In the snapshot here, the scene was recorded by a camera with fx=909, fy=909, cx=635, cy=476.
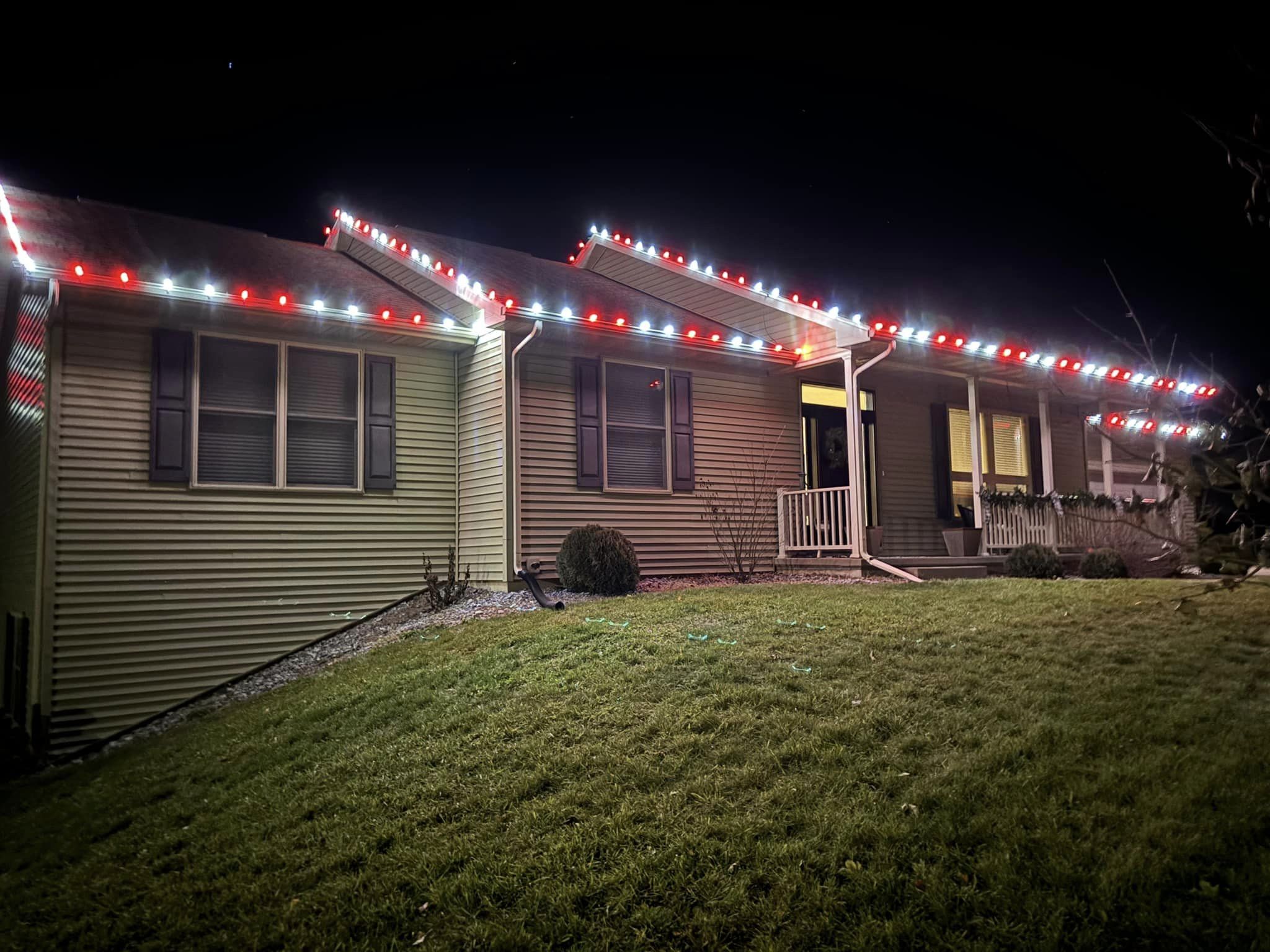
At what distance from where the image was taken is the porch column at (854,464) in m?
10.7

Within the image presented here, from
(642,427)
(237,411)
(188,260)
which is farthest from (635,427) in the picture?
(188,260)

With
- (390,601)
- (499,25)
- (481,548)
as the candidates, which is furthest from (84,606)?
(499,25)

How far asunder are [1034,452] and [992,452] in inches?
31.4

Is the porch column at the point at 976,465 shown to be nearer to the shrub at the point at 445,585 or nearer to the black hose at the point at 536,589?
the black hose at the point at 536,589

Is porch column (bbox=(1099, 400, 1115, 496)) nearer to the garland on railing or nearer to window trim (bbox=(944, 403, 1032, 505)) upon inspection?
the garland on railing

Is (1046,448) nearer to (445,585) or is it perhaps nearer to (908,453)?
(908,453)

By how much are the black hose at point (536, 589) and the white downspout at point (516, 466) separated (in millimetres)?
160

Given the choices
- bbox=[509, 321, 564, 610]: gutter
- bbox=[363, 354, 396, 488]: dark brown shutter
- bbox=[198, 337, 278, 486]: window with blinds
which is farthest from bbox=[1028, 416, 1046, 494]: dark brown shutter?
bbox=[198, 337, 278, 486]: window with blinds

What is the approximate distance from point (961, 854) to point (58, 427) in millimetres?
7984

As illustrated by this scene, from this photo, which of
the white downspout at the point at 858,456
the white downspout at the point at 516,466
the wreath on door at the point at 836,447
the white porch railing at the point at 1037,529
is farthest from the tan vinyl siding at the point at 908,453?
the white downspout at the point at 516,466

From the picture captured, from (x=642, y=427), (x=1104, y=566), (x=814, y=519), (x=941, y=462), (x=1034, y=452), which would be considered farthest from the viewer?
(x=1034, y=452)

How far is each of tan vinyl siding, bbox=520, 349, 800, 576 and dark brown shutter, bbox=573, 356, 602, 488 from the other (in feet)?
0.25

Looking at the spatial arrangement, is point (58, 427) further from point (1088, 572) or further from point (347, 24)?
point (347, 24)

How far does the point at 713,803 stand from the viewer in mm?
4184
